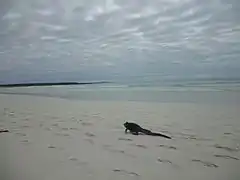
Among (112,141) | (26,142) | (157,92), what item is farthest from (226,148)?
(26,142)

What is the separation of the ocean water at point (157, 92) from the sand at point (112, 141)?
0.03 metres

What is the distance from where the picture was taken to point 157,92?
1420 millimetres

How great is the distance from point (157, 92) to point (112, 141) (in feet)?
0.99

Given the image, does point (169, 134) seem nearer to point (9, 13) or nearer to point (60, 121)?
point (60, 121)

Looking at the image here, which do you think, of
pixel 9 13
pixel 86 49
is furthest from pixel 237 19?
pixel 9 13

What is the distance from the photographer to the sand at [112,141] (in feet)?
4.34

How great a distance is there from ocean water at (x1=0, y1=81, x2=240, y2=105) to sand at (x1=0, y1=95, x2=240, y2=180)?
0.09ft

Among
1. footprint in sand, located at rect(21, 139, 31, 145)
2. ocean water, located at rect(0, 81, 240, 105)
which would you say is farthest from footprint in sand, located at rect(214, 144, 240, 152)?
footprint in sand, located at rect(21, 139, 31, 145)

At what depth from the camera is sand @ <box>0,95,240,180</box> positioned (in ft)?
4.34

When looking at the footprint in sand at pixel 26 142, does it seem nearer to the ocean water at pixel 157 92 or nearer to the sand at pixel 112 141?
the sand at pixel 112 141

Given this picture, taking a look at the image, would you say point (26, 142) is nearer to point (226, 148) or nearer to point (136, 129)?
point (136, 129)

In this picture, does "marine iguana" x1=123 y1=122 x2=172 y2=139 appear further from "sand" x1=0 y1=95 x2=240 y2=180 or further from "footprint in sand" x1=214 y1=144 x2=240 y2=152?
"footprint in sand" x1=214 y1=144 x2=240 y2=152

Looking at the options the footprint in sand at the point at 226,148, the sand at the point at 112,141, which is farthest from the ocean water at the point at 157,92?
the footprint in sand at the point at 226,148

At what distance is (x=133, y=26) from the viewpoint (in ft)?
4.83
